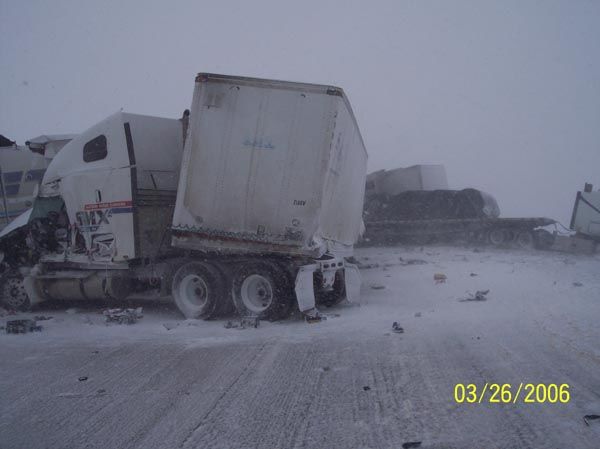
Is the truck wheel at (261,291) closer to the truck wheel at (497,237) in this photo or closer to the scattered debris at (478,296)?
the scattered debris at (478,296)

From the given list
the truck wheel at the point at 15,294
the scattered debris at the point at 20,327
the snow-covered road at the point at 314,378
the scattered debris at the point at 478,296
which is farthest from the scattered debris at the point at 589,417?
the truck wheel at the point at 15,294

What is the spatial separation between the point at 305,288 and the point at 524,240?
44.1ft

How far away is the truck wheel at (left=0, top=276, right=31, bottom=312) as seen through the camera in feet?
28.2

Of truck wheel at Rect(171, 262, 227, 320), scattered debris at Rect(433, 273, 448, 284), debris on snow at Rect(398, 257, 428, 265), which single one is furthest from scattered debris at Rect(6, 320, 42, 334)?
debris on snow at Rect(398, 257, 428, 265)

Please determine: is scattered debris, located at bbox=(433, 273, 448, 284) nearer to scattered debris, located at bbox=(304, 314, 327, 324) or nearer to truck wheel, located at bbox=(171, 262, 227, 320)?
scattered debris, located at bbox=(304, 314, 327, 324)

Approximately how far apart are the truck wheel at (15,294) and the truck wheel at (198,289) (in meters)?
3.41

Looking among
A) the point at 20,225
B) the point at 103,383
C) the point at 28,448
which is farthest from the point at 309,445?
the point at 20,225

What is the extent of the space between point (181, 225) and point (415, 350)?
12.6ft

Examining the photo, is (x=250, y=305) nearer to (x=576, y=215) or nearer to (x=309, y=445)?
(x=309, y=445)

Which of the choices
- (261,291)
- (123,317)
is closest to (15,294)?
(123,317)

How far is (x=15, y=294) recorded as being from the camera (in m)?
8.65

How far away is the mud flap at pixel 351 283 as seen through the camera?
767 cm

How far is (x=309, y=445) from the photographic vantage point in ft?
9.30

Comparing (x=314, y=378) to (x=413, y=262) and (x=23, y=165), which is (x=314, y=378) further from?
(x=23, y=165)
